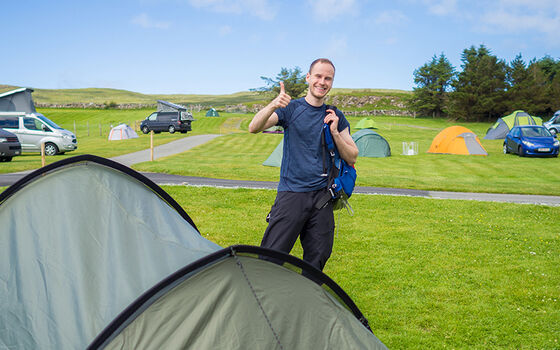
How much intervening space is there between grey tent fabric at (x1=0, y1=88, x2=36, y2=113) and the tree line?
57.3 metres

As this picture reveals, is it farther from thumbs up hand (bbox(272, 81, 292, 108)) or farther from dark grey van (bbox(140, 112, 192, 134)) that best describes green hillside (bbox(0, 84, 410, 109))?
thumbs up hand (bbox(272, 81, 292, 108))

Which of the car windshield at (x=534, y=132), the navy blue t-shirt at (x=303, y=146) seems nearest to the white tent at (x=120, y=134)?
the car windshield at (x=534, y=132)

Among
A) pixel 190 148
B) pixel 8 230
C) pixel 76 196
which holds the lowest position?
pixel 190 148

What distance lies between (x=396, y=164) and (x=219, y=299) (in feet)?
66.6

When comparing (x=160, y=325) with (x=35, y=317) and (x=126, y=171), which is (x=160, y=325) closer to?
(x=35, y=317)

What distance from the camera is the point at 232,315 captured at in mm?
2412

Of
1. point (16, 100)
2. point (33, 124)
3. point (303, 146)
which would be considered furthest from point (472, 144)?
point (16, 100)

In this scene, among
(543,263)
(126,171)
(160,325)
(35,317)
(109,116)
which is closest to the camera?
(160,325)

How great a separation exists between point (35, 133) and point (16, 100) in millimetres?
12691

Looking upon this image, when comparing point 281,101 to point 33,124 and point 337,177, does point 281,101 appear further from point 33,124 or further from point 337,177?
point 33,124

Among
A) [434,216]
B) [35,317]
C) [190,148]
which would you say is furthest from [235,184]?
[190,148]

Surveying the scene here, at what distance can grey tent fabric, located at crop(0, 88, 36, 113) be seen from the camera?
3139 cm

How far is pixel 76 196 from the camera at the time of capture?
3.33 metres

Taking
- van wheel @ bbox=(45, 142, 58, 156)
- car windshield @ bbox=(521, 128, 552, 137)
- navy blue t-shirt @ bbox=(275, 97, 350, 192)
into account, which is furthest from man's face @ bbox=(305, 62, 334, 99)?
car windshield @ bbox=(521, 128, 552, 137)
